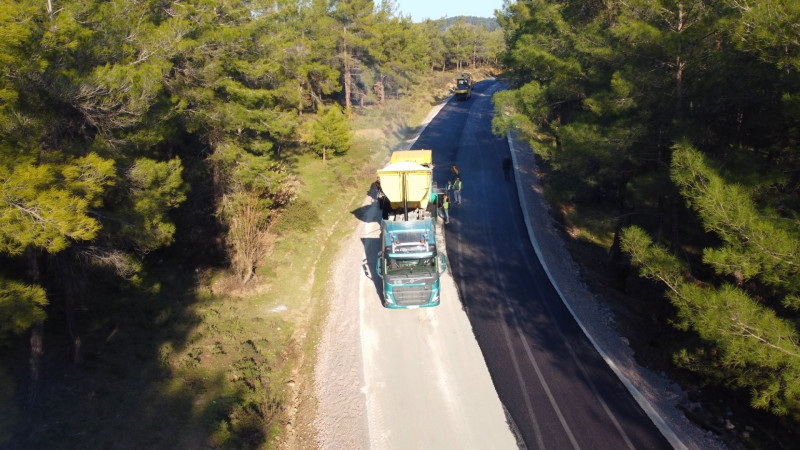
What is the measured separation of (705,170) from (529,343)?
23.0 feet

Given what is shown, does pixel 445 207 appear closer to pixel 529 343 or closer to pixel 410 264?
pixel 410 264

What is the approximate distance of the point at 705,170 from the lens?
10.8 meters

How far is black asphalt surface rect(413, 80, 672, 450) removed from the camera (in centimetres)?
1125

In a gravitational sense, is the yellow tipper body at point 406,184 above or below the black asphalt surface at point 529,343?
above

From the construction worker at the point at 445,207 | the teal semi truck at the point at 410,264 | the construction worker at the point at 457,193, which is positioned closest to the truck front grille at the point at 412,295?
the teal semi truck at the point at 410,264

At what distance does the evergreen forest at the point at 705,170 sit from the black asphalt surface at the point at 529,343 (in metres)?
2.09

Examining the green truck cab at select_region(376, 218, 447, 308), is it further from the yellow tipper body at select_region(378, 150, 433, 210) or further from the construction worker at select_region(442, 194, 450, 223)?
the construction worker at select_region(442, 194, 450, 223)

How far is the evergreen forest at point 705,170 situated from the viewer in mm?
9219

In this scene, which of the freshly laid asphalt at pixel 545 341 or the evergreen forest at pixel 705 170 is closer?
the evergreen forest at pixel 705 170

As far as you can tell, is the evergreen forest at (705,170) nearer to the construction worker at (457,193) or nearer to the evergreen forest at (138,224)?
the construction worker at (457,193)

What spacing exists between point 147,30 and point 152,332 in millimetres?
9246

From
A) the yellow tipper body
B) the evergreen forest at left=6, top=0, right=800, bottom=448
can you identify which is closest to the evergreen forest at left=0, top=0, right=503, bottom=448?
the evergreen forest at left=6, top=0, right=800, bottom=448

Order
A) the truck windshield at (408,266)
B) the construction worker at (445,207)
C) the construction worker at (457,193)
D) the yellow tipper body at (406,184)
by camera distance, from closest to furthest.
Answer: the truck windshield at (408,266) < the yellow tipper body at (406,184) < the construction worker at (445,207) < the construction worker at (457,193)

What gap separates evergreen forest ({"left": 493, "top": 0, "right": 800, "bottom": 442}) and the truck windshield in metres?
6.01
